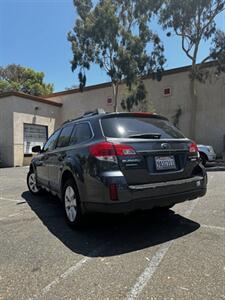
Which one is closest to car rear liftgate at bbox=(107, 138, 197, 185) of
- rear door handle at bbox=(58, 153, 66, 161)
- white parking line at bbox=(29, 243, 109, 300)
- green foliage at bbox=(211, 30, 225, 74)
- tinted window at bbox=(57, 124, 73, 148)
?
white parking line at bbox=(29, 243, 109, 300)

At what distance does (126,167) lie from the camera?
3.90m

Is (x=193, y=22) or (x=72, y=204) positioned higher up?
(x=193, y=22)

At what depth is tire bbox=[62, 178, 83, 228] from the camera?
14.8 feet

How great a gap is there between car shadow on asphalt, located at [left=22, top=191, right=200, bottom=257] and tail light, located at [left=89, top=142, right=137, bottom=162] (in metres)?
1.16

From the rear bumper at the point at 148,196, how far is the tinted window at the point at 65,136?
168 centimetres

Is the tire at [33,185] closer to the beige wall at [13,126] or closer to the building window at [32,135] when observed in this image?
the beige wall at [13,126]

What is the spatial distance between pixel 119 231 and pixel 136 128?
166 centimetres

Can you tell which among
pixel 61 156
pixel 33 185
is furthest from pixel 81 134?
pixel 33 185

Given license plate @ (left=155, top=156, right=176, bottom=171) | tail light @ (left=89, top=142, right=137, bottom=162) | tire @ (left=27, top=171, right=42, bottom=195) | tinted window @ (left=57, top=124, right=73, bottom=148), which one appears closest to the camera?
tail light @ (left=89, top=142, right=137, bottom=162)

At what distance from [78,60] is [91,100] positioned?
15.4 ft

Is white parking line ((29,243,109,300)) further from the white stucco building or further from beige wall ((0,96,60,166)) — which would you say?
beige wall ((0,96,60,166))

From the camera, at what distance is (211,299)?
2578 millimetres

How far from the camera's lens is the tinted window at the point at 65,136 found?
544 cm

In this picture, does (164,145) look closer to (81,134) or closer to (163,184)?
(163,184)
